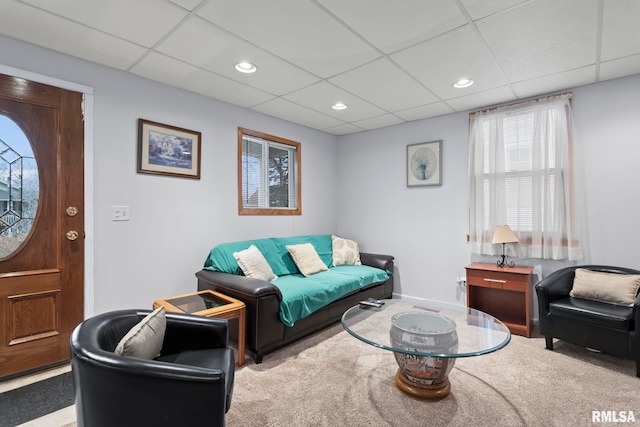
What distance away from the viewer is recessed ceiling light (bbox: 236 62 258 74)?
2.57 metres

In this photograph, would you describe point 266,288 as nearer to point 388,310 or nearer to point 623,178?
point 388,310

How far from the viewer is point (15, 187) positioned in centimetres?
224

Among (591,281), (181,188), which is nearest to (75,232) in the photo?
(181,188)

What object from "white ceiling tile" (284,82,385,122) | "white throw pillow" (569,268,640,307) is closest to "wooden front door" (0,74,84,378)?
"white ceiling tile" (284,82,385,122)

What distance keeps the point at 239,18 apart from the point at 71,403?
269 cm

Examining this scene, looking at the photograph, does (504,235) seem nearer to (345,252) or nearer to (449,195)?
(449,195)

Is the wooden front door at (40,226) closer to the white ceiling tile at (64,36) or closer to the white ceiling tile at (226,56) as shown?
the white ceiling tile at (64,36)

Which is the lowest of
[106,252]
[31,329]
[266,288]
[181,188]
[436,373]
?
[436,373]

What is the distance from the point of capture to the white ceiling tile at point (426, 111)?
3602mm

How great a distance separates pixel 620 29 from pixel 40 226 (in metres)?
4.36

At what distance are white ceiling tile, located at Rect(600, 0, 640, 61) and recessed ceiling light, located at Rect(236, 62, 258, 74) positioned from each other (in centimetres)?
240

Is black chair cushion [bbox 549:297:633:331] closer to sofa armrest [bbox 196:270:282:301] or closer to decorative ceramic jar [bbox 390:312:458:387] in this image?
decorative ceramic jar [bbox 390:312:458:387]

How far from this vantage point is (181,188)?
10.2 ft

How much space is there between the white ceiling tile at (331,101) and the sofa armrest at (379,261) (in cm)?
188
